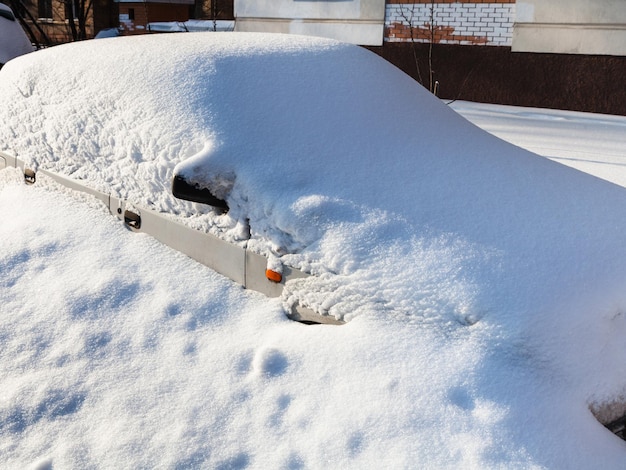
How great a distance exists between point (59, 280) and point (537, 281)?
2169 mm

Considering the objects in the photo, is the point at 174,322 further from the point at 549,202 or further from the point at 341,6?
the point at 341,6

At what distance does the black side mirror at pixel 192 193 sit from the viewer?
289 centimetres

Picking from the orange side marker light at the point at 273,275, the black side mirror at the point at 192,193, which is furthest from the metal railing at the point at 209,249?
the black side mirror at the point at 192,193

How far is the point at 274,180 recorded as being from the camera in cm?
283

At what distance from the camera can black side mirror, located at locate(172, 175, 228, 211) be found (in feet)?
9.47

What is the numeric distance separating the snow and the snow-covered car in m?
6.47

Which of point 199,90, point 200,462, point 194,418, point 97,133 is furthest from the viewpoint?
point 97,133

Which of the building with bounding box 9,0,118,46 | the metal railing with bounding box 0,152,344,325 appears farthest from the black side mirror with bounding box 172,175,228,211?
the building with bounding box 9,0,118,46

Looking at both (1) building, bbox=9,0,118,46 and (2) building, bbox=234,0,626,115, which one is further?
(1) building, bbox=9,0,118,46

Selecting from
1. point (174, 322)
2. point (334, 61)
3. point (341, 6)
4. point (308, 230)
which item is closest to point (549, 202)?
point (308, 230)

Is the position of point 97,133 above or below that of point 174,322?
above

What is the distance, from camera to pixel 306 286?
2686 millimetres

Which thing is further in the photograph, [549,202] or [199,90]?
[199,90]

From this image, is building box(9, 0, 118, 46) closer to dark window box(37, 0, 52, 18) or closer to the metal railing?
dark window box(37, 0, 52, 18)
